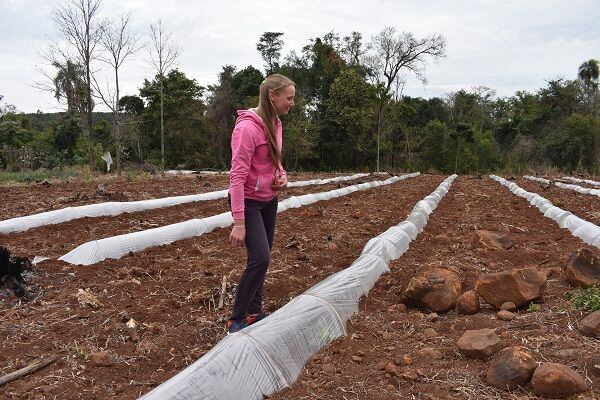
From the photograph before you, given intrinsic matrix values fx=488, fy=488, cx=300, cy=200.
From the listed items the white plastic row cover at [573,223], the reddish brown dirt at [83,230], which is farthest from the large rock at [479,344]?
the reddish brown dirt at [83,230]

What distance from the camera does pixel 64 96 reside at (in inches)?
554

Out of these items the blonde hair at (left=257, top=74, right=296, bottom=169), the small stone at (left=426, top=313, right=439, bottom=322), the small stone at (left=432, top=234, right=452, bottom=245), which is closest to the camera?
the blonde hair at (left=257, top=74, right=296, bottom=169)

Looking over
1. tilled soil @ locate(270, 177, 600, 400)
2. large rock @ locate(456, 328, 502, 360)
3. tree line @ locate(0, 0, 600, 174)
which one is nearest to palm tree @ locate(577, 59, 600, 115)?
tree line @ locate(0, 0, 600, 174)

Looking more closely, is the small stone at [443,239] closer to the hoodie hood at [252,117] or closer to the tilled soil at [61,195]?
the hoodie hood at [252,117]

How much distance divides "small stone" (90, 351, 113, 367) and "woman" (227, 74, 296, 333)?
2.09ft

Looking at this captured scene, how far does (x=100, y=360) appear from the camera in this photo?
8.04ft

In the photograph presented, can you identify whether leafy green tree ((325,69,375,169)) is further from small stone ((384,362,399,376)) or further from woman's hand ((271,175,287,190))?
small stone ((384,362,399,376))

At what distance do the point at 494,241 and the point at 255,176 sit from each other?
315 cm

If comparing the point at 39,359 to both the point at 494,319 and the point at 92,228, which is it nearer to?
the point at 494,319

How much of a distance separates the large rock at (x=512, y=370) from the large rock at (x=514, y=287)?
93 cm

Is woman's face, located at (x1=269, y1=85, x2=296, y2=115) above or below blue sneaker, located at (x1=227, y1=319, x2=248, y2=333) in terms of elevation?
above

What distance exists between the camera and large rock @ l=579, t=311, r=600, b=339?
2.33m

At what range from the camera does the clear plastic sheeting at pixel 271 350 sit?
1.94 m

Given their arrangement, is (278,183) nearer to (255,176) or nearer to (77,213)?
(255,176)
